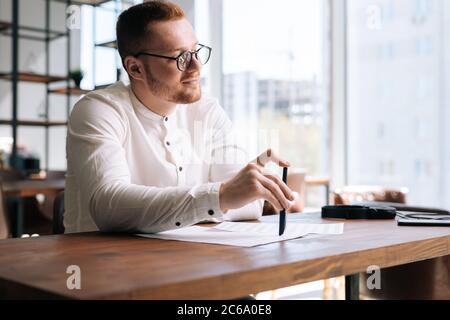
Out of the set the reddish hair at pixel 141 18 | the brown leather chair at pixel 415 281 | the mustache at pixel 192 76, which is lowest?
the brown leather chair at pixel 415 281

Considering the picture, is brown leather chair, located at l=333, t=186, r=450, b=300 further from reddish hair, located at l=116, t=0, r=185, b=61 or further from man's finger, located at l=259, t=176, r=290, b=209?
reddish hair, located at l=116, t=0, r=185, b=61

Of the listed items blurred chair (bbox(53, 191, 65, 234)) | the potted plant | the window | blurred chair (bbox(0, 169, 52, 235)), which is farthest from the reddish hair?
the potted plant

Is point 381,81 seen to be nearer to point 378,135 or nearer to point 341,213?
point 378,135

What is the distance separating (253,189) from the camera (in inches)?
44.6

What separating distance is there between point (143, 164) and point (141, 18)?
0.46 meters

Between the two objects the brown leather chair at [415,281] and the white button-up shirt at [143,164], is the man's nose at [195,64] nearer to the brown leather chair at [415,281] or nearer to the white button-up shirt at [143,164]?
Result: the white button-up shirt at [143,164]

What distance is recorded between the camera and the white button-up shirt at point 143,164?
1220mm

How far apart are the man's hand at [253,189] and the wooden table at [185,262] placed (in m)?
0.10

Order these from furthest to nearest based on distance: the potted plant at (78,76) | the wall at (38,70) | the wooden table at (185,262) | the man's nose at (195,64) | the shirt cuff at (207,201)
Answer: the wall at (38,70), the potted plant at (78,76), the man's nose at (195,64), the shirt cuff at (207,201), the wooden table at (185,262)

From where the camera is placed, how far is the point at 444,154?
4.42 meters

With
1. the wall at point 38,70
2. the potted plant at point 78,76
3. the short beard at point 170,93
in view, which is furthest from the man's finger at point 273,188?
the wall at point 38,70

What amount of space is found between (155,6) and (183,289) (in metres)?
1.22

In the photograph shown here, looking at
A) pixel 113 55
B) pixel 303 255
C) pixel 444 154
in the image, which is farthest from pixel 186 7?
pixel 303 255

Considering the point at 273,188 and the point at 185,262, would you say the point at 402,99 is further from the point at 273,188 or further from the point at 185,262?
the point at 185,262
